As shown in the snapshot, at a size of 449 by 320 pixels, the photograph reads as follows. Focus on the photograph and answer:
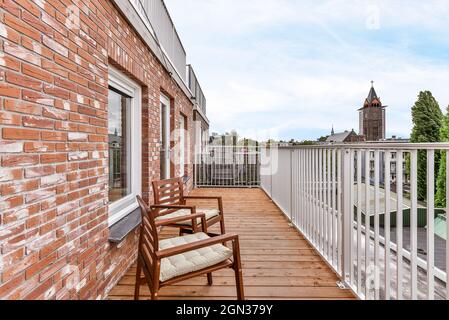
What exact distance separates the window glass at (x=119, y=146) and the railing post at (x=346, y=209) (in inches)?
81.9

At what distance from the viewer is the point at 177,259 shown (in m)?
1.73

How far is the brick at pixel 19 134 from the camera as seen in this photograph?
1097 millimetres

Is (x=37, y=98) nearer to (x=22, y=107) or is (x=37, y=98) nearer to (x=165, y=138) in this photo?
(x=22, y=107)

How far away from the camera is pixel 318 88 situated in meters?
21.9

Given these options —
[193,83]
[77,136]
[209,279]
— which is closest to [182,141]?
[193,83]

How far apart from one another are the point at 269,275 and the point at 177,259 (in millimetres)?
1029

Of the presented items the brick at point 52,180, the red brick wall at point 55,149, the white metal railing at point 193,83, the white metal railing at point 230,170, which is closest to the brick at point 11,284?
the red brick wall at point 55,149

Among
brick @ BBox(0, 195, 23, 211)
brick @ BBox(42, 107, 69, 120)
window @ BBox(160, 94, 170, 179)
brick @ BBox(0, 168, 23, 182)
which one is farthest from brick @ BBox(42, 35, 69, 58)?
window @ BBox(160, 94, 170, 179)

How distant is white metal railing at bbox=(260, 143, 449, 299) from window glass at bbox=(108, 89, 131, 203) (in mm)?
2035

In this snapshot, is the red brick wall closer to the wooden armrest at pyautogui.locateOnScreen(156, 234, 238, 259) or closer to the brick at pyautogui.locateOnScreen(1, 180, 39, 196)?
the brick at pyautogui.locateOnScreen(1, 180, 39, 196)

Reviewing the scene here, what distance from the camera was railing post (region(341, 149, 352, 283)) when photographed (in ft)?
6.70

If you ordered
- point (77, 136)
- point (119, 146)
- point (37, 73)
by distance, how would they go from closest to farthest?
point (37, 73)
point (77, 136)
point (119, 146)

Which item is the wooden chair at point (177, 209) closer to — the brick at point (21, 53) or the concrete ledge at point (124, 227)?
the concrete ledge at point (124, 227)

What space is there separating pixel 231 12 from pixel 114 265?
488 cm
